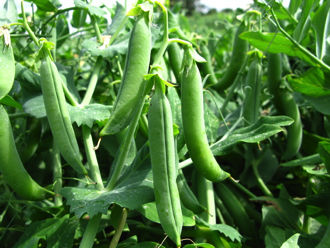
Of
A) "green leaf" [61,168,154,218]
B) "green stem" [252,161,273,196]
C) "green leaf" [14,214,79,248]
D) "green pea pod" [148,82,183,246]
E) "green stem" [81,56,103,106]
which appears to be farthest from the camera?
"green stem" [252,161,273,196]

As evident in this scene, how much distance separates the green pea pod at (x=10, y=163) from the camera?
949mm

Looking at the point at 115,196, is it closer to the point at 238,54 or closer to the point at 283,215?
the point at 283,215

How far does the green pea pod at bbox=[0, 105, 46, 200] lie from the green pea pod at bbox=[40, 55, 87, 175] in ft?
0.40

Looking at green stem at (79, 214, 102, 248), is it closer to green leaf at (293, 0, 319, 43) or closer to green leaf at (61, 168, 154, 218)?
green leaf at (61, 168, 154, 218)

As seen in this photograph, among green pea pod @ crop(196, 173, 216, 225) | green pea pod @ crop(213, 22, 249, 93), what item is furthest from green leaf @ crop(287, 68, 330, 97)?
green pea pod @ crop(196, 173, 216, 225)

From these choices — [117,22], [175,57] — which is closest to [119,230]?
[175,57]

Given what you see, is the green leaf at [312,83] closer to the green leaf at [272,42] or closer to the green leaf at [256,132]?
the green leaf at [272,42]

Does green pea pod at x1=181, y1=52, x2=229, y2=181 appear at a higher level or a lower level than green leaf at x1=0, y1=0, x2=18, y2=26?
lower

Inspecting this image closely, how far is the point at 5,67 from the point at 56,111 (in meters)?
0.16

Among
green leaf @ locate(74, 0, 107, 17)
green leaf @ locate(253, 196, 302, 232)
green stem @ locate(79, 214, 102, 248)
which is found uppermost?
green leaf @ locate(74, 0, 107, 17)

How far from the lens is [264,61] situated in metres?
1.53

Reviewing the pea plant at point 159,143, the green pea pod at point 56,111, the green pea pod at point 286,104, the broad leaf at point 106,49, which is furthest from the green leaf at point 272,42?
the green pea pod at point 56,111

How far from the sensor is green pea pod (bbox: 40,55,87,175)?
93 cm

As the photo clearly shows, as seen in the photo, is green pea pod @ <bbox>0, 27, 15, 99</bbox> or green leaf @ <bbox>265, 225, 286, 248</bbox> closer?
green pea pod @ <bbox>0, 27, 15, 99</bbox>
